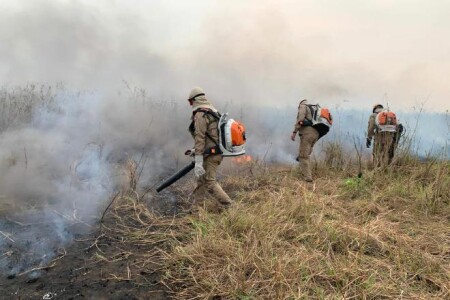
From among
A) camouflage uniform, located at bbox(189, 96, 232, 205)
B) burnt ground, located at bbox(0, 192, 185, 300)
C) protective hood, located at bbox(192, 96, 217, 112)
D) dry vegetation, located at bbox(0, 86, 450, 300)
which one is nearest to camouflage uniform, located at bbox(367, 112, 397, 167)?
dry vegetation, located at bbox(0, 86, 450, 300)

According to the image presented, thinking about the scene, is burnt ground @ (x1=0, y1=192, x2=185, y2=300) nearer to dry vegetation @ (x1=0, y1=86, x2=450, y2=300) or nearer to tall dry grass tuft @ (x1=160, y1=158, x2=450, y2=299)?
dry vegetation @ (x1=0, y1=86, x2=450, y2=300)

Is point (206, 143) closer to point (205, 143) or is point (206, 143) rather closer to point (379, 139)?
point (205, 143)

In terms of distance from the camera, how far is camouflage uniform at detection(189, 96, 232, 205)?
5090 mm

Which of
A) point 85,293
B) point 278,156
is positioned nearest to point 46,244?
point 85,293

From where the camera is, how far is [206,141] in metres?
5.23

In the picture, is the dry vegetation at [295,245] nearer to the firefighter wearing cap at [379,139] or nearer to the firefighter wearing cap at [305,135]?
the firefighter wearing cap at [305,135]

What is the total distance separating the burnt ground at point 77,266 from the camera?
3.09 m

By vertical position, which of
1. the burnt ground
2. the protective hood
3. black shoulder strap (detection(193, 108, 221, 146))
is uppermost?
the protective hood

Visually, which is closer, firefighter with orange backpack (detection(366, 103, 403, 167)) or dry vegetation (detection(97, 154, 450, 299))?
dry vegetation (detection(97, 154, 450, 299))

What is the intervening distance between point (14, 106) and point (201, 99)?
4.73 metres

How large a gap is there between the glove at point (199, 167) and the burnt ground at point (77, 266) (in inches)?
49.5

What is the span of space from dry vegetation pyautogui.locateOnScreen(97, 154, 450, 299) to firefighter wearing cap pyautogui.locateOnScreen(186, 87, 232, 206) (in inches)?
12.5

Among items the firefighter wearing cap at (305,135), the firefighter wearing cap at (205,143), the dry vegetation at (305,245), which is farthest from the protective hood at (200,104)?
the firefighter wearing cap at (305,135)

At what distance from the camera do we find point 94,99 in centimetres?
923
